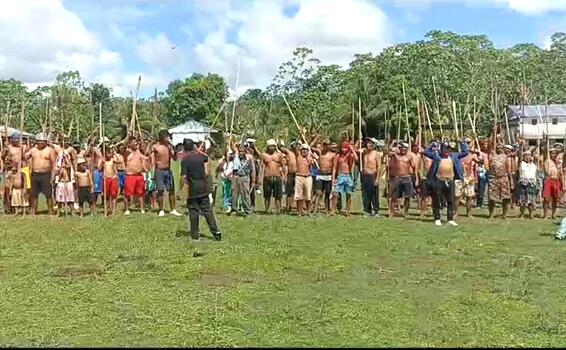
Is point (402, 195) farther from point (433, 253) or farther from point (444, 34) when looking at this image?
point (444, 34)

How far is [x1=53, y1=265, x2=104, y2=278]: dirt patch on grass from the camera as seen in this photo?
11219 millimetres

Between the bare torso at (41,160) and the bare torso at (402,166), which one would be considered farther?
the bare torso at (402,166)

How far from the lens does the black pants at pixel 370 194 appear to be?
18984 millimetres

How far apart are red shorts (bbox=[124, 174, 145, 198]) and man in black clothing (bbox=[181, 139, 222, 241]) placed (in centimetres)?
412

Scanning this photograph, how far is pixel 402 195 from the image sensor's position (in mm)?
19203

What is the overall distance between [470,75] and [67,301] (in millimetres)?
51470

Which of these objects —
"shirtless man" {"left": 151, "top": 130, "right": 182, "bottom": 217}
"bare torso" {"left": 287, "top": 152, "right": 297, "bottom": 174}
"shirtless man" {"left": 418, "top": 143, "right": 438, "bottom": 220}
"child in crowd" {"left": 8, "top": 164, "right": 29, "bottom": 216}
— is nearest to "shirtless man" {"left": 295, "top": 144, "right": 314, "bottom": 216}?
"bare torso" {"left": 287, "top": 152, "right": 297, "bottom": 174}

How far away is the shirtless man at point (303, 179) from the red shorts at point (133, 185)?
11.5 ft

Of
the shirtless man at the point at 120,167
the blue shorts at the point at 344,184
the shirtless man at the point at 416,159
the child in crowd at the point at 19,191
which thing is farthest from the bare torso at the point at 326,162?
the child in crowd at the point at 19,191

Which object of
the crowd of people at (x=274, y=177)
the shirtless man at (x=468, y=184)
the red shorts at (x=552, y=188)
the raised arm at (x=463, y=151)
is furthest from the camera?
the shirtless man at (x=468, y=184)

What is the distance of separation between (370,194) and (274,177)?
2243 millimetres

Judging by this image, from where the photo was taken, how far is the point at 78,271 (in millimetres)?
11531

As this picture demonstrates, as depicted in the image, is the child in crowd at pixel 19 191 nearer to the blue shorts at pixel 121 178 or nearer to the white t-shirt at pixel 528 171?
the blue shorts at pixel 121 178

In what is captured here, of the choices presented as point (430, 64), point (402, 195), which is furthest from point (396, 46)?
point (402, 195)
